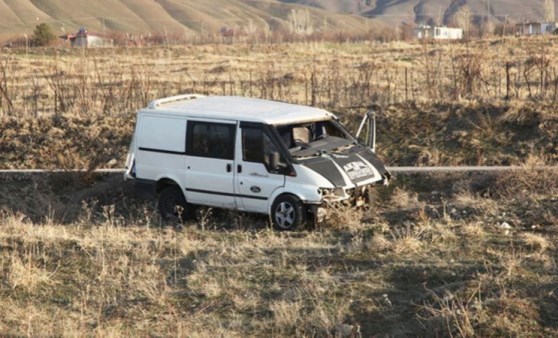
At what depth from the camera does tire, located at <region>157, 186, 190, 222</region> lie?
1260 cm

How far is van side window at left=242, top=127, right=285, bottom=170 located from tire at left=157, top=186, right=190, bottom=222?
4.59 ft

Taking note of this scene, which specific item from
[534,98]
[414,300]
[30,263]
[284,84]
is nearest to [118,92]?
[284,84]

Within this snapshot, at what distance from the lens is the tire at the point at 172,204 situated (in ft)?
41.3

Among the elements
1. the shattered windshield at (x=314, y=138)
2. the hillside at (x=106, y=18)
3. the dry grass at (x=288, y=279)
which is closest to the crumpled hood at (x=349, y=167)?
the shattered windshield at (x=314, y=138)

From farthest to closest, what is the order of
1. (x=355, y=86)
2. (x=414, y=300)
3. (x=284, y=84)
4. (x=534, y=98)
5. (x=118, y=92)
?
(x=284, y=84)
(x=118, y=92)
(x=355, y=86)
(x=534, y=98)
(x=414, y=300)

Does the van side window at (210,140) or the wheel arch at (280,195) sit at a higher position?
the van side window at (210,140)

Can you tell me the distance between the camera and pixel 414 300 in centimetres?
773

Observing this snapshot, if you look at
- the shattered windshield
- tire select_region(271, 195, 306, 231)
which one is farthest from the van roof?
tire select_region(271, 195, 306, 231)

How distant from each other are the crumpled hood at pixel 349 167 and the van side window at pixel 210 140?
1297 mm

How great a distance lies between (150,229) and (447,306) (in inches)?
239

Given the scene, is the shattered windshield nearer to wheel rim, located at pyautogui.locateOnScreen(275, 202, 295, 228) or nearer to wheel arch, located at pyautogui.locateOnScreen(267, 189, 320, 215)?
wheel arch, located at pyautogui.locateOnScreen(267, 189, 320, 215)

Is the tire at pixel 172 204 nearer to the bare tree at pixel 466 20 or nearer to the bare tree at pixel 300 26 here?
the bare tree at pixel 466 20

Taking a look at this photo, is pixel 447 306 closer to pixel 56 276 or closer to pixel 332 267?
Result: pixel 332 267

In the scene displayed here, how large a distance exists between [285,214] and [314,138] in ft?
5.39
